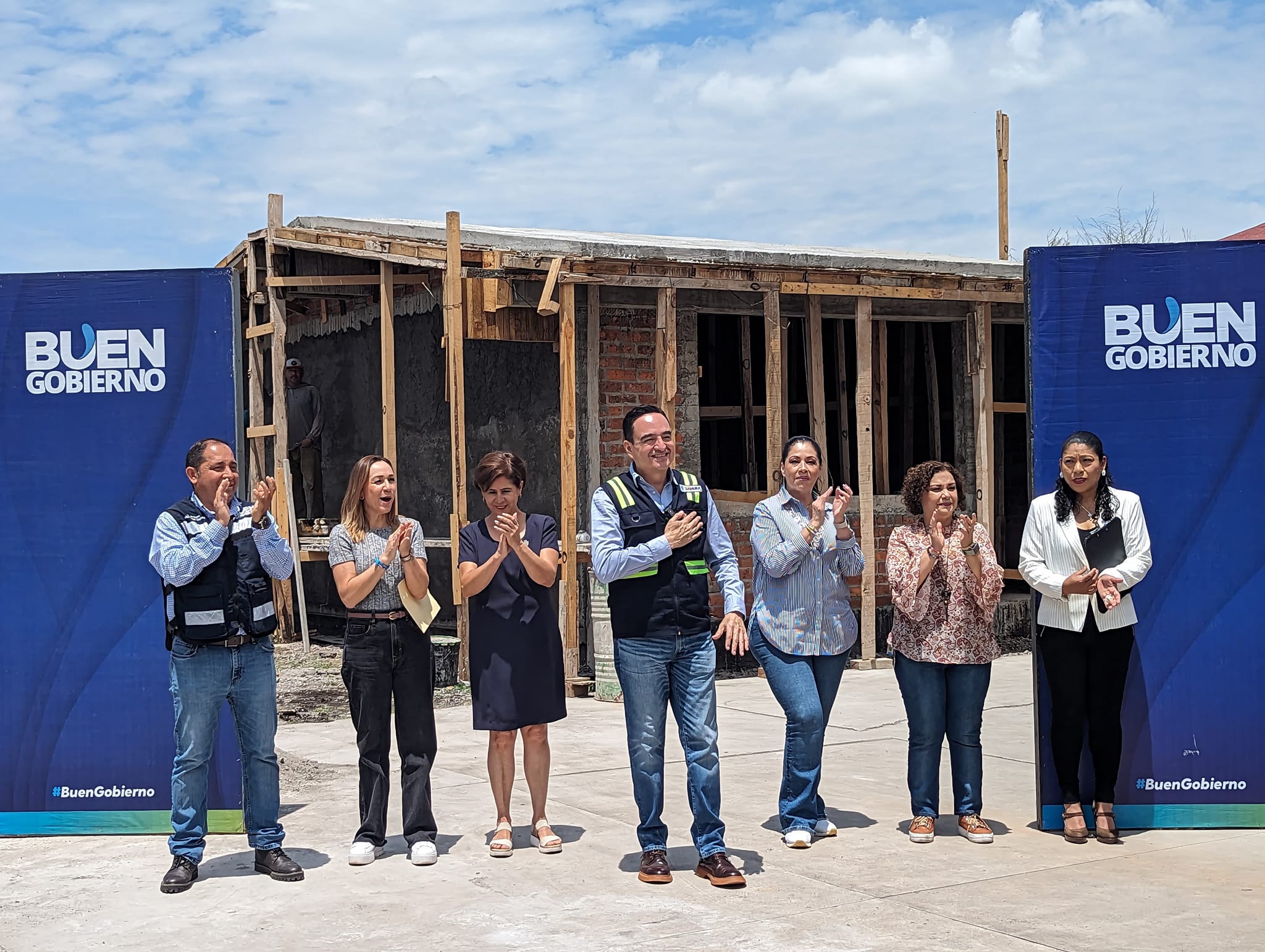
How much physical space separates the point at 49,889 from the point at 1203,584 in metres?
5.13

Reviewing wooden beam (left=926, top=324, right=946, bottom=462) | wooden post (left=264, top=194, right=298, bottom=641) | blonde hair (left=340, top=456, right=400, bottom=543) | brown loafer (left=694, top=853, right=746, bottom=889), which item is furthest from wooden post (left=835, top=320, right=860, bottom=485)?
brown loafer (left=694, top=853, right=746, bottom=889)

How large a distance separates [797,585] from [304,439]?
8385mm

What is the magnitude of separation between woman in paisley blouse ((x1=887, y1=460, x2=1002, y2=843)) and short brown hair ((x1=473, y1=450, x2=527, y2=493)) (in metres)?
1.71

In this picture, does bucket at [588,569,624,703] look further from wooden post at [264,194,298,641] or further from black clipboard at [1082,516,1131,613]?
black clipboard at [1082,516,1131,613]

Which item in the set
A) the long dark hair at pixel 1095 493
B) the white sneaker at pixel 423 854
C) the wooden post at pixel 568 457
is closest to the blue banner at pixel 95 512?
the white sneaker at pixel 423 854

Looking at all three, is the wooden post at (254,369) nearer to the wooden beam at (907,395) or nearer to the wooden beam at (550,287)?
the wooden beam at (550,287)

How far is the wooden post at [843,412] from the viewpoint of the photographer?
14039 millimetres

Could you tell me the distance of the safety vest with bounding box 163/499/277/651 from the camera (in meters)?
5.68

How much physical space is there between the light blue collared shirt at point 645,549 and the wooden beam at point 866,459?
20.2 feet

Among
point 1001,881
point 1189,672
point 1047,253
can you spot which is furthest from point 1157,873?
point 1047,253

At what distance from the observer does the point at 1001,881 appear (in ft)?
18.2

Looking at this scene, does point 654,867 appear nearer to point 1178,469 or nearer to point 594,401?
point 1178,469

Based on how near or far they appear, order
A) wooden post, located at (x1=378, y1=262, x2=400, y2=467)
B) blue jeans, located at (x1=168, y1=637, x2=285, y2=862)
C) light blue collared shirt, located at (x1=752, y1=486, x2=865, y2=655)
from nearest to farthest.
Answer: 1. blue jeans, located at (x1=168, y1=637, x2=285, y2=862)
2. light blue collared shirt, located at (x1=752, y1=486, x2=865, y2=655)
3. wooden post, located at (x1=378, y1=262, x2=400, y2=467)

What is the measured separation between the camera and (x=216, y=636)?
223 inches
